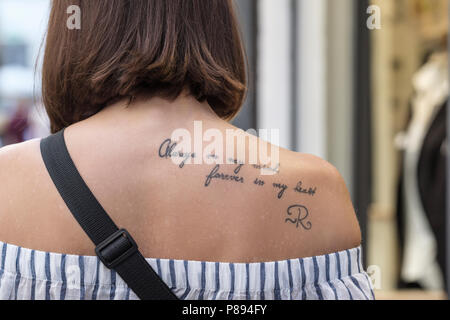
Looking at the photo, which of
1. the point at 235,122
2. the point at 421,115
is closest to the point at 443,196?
the point at 421,115

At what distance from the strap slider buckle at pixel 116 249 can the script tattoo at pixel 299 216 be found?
302 millimetres

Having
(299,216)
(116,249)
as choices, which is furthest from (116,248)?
(299,216)

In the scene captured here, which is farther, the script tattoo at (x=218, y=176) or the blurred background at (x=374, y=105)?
the blurred background at (x=374, y=105)

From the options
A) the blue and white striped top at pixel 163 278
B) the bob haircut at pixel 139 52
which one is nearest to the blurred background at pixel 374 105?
the bob haircut at pixel 139 52

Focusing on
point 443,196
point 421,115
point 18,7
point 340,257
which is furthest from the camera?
point 18,7

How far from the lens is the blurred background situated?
10.8 ft

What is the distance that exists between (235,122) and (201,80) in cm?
210

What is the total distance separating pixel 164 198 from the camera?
1084mm

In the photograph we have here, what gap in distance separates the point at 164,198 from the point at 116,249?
13 cm

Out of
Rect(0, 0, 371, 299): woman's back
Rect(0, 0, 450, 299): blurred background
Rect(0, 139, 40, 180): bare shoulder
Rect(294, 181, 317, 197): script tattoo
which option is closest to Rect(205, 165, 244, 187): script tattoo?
Rect(0, 0, 371, 299): woman's back

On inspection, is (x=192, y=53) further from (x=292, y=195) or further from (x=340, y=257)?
(x=340, y=257)

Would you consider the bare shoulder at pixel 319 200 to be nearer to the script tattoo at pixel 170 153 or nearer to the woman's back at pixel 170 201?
the woman's back at pixel 170 201

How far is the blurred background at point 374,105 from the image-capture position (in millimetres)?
3289

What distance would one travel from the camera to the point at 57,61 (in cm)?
122
